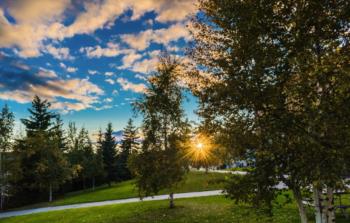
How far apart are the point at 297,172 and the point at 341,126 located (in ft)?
4.56

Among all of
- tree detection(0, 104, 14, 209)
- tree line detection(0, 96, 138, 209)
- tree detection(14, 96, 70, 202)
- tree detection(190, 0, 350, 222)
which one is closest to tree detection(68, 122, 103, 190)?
tree line detection(0, 96, 138, 209)

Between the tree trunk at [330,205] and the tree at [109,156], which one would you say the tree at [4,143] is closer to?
the tree at [109,156]

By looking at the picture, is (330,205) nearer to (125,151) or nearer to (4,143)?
(4,143)

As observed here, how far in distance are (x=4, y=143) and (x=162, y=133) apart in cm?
2934

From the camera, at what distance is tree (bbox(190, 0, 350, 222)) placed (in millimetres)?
5422

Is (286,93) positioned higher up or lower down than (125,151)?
higher up

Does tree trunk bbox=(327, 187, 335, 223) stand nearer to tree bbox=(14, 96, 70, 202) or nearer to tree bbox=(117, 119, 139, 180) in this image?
tree bbox=(14, 96, 70, 202)

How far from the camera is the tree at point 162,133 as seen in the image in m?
19.5

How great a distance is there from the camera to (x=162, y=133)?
21.4 meters

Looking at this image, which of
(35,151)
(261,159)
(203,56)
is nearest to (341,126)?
(261,159)

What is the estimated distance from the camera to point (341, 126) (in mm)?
5199

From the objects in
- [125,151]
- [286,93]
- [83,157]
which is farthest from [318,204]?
[125,151]

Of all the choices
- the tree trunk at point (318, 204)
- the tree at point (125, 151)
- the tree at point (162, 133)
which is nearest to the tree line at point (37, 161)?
the tree at point (125, 151)

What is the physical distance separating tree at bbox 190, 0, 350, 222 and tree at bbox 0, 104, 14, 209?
36739 mm
